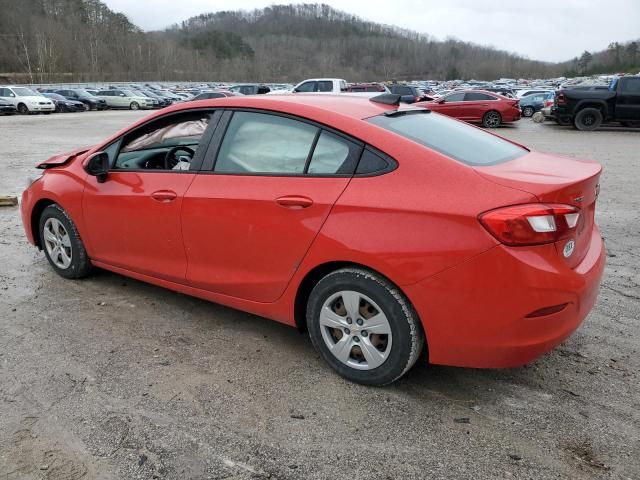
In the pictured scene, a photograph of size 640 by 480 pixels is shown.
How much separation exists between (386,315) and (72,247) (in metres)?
2.92

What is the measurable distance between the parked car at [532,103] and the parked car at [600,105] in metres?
8.22

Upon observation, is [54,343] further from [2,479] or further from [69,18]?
[69,18]

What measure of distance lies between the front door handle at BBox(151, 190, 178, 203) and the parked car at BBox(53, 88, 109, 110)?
38.8 meters

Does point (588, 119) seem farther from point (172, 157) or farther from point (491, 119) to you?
point (172, 157)

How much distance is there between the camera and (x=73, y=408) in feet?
9.27

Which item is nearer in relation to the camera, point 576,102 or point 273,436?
point 273,436

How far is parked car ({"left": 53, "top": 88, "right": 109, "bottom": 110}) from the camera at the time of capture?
125 feet

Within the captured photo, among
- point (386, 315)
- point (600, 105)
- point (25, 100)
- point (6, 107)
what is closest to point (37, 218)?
point (386, 315)

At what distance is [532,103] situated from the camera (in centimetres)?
2805

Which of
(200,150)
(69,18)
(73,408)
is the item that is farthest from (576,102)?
(69,18)

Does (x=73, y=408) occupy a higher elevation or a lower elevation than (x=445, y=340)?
lower

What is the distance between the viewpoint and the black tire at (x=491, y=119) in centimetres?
2080

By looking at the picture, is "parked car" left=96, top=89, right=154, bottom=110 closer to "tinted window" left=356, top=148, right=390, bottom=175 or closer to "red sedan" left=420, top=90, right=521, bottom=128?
"red sedan" left=420, top=90, right=521, bottom=128

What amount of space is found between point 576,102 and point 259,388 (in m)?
19.7
